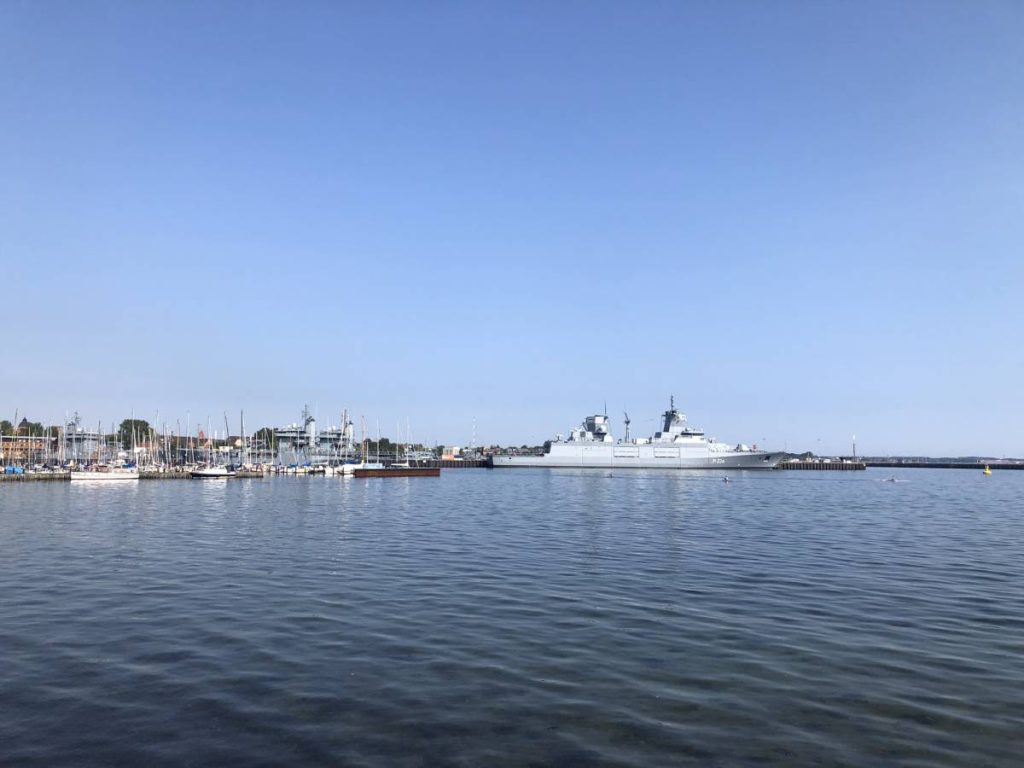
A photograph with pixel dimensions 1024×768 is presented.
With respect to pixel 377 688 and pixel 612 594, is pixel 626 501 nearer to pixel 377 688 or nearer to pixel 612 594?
pixel 612 594

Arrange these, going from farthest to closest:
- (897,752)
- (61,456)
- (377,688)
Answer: (61,456) → (377,688) → (897,752)

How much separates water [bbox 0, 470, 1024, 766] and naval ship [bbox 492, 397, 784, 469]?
12938cm

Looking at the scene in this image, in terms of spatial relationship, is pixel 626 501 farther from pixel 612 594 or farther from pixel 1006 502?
pixel 612 594

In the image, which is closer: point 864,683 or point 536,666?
point 864,683

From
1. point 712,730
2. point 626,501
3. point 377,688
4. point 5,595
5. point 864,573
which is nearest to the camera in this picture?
point 712,730

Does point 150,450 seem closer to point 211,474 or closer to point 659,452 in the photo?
point 211,474

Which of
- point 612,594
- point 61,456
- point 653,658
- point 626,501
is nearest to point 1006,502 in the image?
point 626,501

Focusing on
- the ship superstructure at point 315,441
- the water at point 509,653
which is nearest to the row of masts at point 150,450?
the ship superstructure at point 315,441

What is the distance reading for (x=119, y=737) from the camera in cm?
955

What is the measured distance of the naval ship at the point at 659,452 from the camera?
159125 millimetres

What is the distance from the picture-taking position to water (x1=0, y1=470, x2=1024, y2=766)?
31.0 feet

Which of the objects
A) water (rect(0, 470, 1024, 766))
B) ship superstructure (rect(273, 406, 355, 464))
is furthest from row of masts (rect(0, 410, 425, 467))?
water (rect(0, 470, 1024, 766))

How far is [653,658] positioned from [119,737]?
9120 mm

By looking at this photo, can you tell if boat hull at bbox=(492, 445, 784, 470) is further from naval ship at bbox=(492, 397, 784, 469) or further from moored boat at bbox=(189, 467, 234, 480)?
moored boat at bbox=(189, 467, 234, 480)
